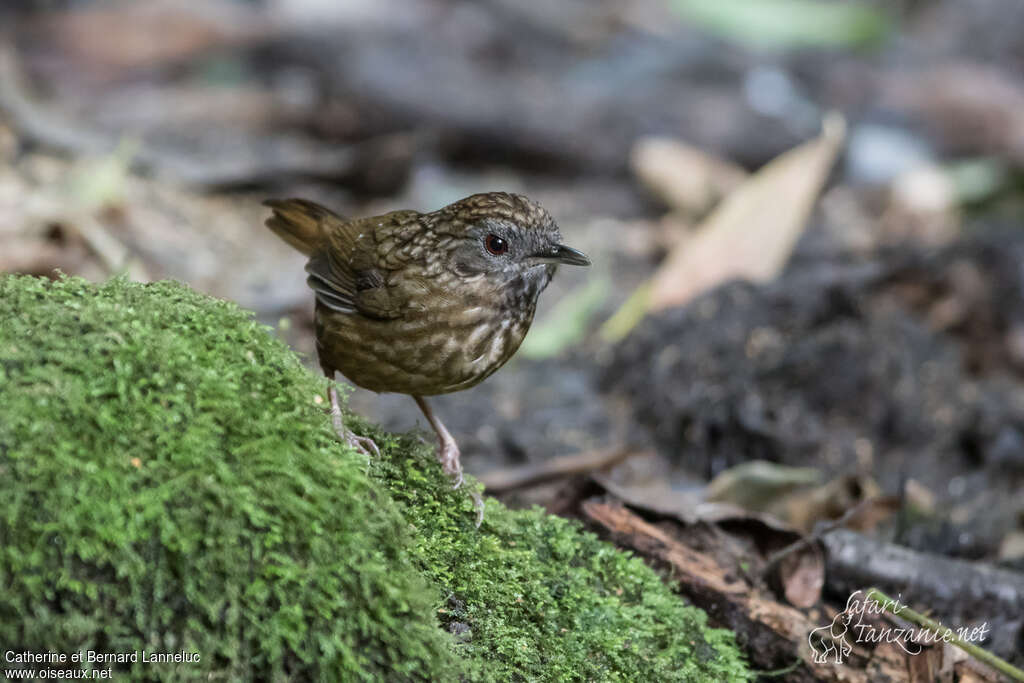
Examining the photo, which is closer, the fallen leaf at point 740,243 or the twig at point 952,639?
the twig at point 952,639

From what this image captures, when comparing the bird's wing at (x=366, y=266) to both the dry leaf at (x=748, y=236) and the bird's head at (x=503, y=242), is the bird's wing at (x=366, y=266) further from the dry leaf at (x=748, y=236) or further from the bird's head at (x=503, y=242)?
the dry leaf at (x=748, y=236)

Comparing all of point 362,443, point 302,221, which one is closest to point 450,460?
point 362,443

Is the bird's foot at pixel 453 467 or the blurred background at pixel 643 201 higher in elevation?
the blurred background at pixel 643 201

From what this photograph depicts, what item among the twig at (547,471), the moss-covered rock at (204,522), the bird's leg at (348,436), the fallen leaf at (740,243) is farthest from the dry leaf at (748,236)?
the moss-covered rock at (204,522)

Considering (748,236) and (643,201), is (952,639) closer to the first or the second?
(748,236)

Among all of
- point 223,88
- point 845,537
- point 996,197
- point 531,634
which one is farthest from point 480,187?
point 531,634

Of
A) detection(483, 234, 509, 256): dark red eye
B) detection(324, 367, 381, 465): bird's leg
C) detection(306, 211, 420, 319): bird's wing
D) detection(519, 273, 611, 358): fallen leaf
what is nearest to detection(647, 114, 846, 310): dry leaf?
detection(519, 273, 611, 358): fallen leaf

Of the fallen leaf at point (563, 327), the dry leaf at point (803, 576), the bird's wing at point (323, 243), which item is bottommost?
the dry leaf at point (803, 576)

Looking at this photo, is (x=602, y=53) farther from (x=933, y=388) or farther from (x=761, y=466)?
(x=761, y=466)
